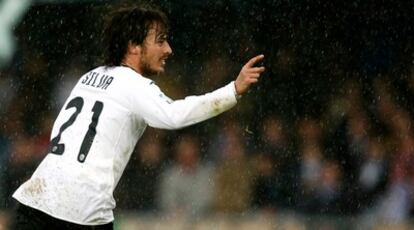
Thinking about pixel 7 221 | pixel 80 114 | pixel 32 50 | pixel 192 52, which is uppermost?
pixel 192 52

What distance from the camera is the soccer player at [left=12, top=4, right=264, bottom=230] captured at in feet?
16.0

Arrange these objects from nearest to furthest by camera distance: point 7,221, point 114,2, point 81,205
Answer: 1. point 81,205
2. point 7,221
3. point 114,2

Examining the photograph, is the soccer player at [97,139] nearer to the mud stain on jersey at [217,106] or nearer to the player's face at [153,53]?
the mud stain on jersey at [217,106]

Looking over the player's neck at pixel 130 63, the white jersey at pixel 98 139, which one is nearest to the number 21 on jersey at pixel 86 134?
the white jersey at pixel 98 139

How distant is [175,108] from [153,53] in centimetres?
39

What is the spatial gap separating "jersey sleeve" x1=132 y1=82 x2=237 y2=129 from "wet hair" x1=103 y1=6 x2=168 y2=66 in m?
0.31

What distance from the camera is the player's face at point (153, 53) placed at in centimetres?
520

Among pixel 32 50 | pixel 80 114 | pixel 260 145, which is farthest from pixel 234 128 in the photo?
pixel 80 114

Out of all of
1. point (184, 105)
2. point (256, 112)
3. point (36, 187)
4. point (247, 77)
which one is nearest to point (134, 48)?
point (184, 105)

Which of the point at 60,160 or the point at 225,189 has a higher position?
the point at 225,189

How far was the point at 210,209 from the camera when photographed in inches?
350

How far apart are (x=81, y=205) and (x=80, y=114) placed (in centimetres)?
39

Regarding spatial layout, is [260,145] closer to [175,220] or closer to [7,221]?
[175,220]

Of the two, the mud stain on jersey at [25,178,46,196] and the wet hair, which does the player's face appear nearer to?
the wet hair
